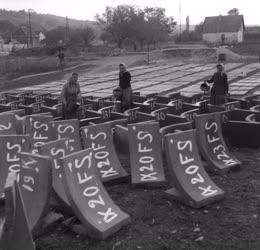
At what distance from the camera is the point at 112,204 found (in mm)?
5645

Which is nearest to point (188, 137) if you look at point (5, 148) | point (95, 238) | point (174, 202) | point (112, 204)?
point (174, 202)

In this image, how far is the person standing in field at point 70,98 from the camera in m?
10.4

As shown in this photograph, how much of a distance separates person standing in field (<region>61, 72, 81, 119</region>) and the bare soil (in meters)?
3.99

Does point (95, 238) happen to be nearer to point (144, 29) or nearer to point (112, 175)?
A: point (112, 175)

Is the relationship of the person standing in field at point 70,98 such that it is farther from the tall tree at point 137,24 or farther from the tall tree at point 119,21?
the tall tree at point 119,21

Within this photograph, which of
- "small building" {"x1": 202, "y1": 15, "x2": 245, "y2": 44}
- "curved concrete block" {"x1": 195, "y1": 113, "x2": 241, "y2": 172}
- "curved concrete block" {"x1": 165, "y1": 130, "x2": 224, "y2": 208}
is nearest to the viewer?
"curved concrete block" {"x1": 165, "y1": 130, "x2": 224, "y2": 208}

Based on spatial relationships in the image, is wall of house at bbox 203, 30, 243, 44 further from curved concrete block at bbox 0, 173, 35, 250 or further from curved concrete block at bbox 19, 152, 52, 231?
curved concrete block at bbox 0, 173, 35, 250

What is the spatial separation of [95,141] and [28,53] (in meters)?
53.6

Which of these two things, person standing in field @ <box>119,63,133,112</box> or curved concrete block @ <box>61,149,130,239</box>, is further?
person standing in field @ <box>119,63,133,112</box>

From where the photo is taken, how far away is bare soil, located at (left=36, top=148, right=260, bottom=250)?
16.6 feet

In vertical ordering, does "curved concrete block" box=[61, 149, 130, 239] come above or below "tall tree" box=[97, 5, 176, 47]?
below

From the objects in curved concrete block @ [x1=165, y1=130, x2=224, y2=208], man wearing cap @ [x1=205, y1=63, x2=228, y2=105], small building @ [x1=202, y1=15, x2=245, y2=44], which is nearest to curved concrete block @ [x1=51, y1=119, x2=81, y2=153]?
curved concrete block @ [x1=165, y1=130, x2=224, y2=208]

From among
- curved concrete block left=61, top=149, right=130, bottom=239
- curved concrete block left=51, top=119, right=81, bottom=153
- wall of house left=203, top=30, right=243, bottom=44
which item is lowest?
curved concrete block left=61, top=149, right=130, bottom=239

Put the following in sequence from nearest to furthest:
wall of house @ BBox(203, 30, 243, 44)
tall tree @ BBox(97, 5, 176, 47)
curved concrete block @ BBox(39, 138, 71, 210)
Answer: curved concrete block @ BBox(39, 138, 71, 210) < tall tree @ BBox(97, 5, 176, 47) < wall of house @ BBox(203, 30, 243, 44)
